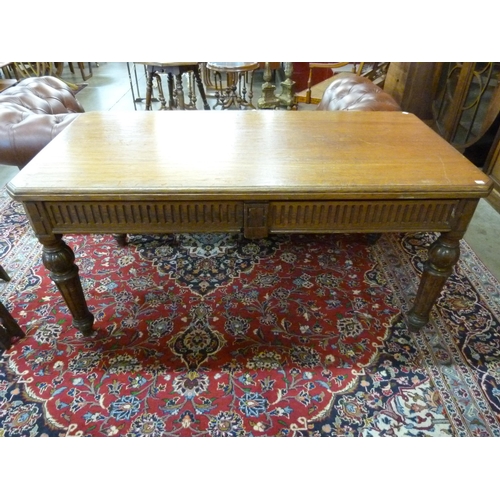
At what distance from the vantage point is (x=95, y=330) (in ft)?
5.21

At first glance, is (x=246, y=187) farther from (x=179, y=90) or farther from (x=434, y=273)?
(x=179, y=90)

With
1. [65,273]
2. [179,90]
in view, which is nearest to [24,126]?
[65,273]

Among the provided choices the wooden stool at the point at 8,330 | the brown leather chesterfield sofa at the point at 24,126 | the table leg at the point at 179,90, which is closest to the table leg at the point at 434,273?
the wooden stool at the point at 8,330

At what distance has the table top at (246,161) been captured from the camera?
1.14m

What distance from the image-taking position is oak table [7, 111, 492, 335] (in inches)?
44.9

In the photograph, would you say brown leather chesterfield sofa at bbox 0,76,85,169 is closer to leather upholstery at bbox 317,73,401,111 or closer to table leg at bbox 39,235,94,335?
table leg at bbox 39,235,94,335

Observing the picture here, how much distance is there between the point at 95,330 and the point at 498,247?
7.50 ft

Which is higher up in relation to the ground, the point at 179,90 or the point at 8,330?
the point at 179,90

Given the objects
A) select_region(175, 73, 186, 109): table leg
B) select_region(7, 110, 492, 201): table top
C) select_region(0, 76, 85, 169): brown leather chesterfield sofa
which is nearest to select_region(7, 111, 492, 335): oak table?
select_region(7, 110, 492, 201): table top

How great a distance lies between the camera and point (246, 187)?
3.73 feet

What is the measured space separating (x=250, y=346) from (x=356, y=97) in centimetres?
159

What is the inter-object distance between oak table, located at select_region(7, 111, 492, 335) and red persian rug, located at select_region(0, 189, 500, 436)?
0.87ft

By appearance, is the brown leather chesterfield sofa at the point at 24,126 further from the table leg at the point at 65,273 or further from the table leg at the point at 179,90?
the table leg at the point at 179,90

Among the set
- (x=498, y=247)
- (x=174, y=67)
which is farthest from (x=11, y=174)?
(x=498, y=247)
